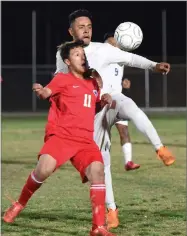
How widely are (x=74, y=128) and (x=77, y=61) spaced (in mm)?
632

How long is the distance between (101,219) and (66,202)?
2.75 m

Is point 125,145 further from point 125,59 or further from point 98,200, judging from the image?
point 98,200

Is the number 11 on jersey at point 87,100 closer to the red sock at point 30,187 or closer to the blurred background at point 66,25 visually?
the red sock at point 30,187

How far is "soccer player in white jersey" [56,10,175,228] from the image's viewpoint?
7883 mm

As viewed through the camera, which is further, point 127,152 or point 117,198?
point 127,152

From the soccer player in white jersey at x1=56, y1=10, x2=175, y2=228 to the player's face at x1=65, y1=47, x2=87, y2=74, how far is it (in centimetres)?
44

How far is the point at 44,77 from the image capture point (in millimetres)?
36062

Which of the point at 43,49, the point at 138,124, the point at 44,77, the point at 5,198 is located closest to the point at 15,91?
the point at 44,77

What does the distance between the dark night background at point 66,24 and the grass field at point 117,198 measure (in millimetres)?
25144

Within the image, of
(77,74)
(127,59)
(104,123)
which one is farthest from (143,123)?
(77,74)

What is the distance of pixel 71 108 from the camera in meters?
7.26

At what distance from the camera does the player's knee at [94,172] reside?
7090mm

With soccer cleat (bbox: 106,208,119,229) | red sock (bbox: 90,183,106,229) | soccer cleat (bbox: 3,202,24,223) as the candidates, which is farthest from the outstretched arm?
soccer cleat (bbox: 3,202,24,223)

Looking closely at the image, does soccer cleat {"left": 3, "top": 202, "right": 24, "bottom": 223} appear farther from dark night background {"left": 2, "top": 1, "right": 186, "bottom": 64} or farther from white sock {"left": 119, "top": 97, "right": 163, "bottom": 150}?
dark night background {"left": 2, "top": 1, "right": 186, "bottom": 64}
